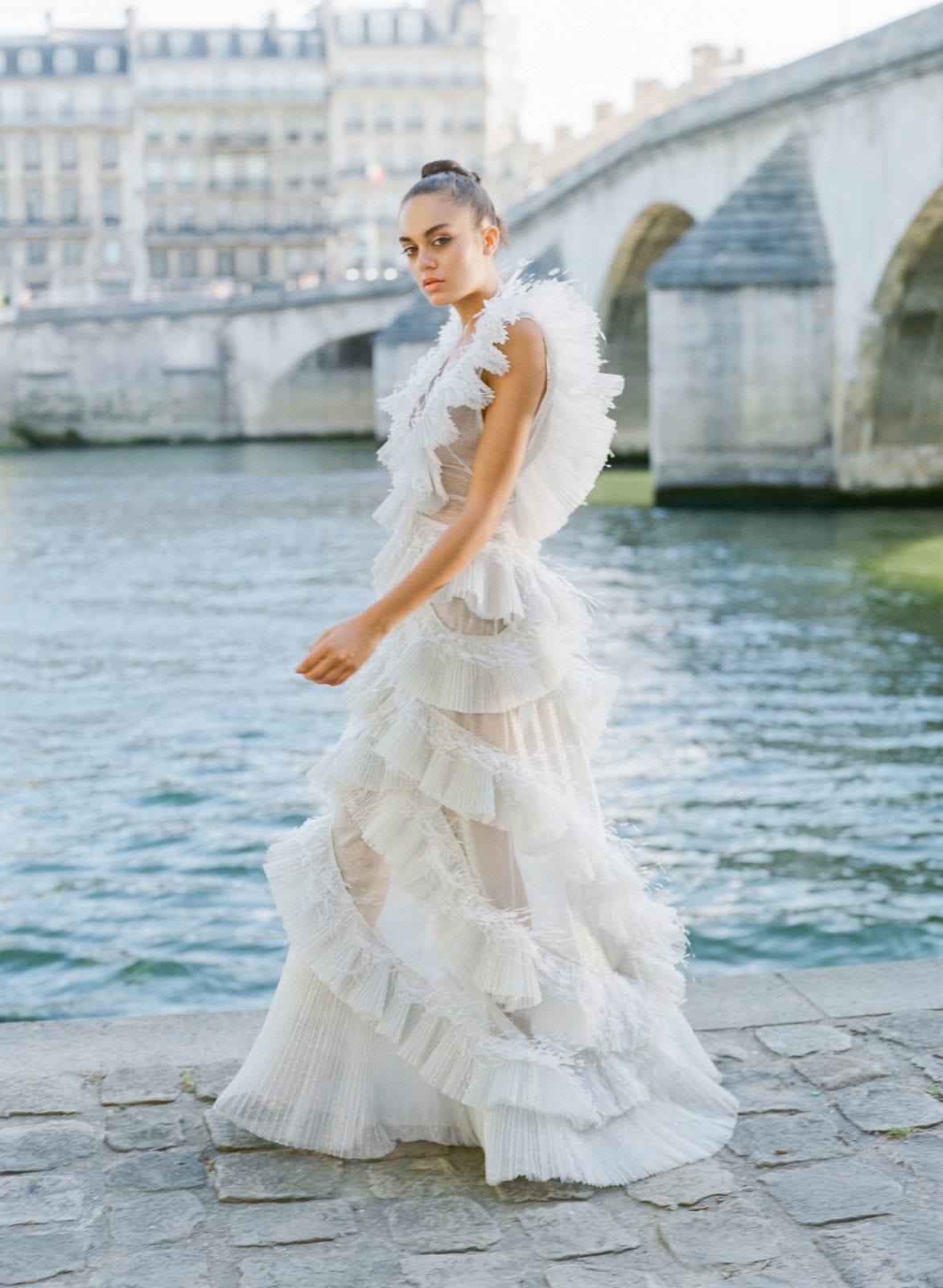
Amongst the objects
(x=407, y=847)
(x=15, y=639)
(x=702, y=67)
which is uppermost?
(x=702, y=67)

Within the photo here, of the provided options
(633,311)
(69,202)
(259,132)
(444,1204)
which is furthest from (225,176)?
(444,1204)

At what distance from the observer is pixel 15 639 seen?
10781mm

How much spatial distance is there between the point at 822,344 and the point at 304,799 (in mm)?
14312

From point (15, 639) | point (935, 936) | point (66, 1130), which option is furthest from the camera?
point (15, 639)

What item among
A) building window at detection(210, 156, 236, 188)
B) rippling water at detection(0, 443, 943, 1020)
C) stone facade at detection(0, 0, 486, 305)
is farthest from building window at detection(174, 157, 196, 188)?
rippling water at detection(0, 443, 943, 1020)

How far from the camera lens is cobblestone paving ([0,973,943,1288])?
2506 millimetres

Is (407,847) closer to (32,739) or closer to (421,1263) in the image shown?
(421,1263)

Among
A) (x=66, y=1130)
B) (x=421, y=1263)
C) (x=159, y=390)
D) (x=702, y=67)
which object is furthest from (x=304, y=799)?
(x=702, y=67)

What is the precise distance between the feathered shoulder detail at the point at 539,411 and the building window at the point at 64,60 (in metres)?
74.2

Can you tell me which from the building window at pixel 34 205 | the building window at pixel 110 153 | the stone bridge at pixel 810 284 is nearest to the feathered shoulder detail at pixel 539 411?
→ the stone bridge at pixel 810 284

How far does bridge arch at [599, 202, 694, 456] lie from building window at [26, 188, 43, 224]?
1698 inches

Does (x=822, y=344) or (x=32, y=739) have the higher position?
(x=822, y=344)

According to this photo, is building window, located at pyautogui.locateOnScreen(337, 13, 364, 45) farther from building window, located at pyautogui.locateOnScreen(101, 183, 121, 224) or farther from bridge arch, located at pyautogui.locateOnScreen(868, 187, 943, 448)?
bridge arch, located at pyautogui.locateOnScreen(868, 187, 943, 448)

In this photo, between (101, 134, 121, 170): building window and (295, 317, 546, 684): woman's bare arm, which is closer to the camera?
(295, 317, 546, 684): woman's bare arm
